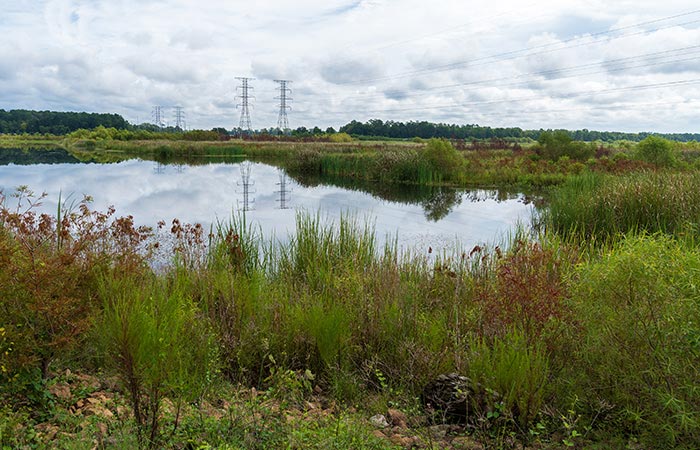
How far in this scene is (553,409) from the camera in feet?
12.0

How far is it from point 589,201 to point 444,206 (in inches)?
282

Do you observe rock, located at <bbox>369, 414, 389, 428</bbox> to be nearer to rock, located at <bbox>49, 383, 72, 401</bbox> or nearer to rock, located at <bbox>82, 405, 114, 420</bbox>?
rock, located at <bbox>82, 405, 114, 420</bbox>

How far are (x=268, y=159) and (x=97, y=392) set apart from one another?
1619 inches

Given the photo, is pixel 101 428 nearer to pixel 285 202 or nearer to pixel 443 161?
pixel 285 202

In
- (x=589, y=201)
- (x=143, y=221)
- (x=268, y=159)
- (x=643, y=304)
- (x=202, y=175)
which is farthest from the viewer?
(x=268, y=159)

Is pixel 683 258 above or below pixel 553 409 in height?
above

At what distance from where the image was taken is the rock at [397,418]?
146 inches

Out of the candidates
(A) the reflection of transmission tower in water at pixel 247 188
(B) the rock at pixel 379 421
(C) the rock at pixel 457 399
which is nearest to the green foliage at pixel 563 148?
(A) the reflection of transmission tower in water at pixel 247 188

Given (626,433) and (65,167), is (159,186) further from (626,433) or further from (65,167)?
(626,433)

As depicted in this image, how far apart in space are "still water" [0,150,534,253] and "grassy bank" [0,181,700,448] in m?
5.27

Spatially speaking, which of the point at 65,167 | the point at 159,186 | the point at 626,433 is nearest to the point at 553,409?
the point at 626,433

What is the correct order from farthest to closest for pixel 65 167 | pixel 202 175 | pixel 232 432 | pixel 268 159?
pixel 268 159 → pixel 65 167 → pixel 202 175 → pixel 232 432

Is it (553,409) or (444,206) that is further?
(444,206)

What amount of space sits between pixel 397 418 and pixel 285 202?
1557cm
